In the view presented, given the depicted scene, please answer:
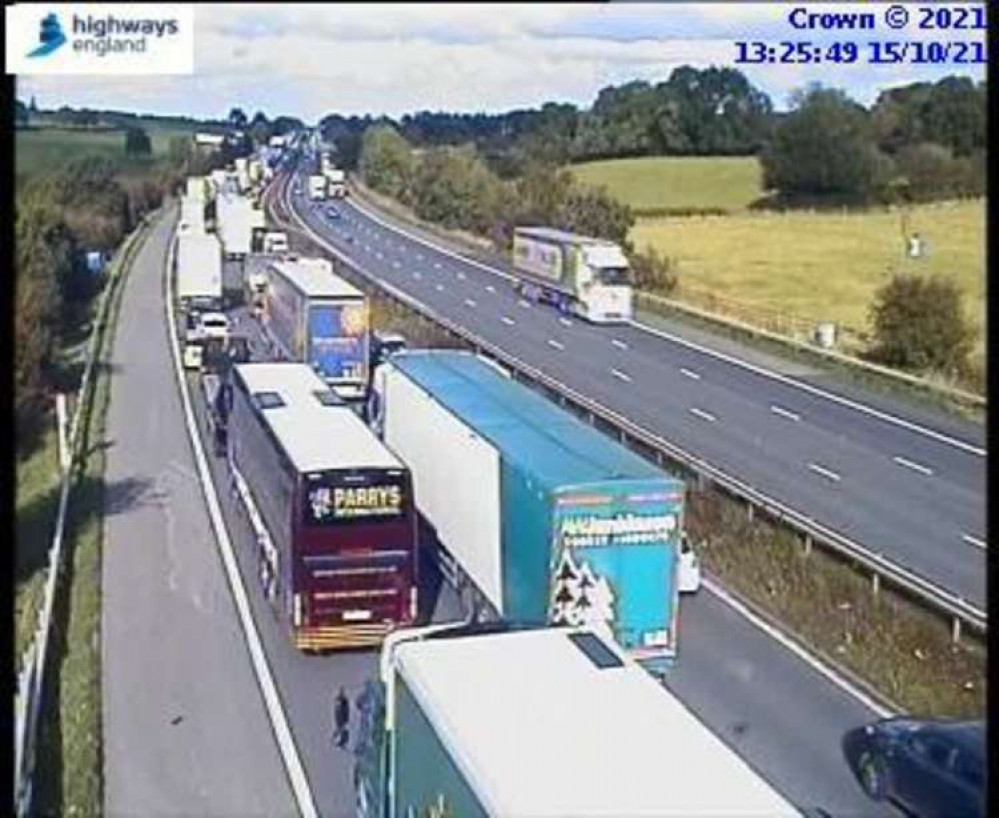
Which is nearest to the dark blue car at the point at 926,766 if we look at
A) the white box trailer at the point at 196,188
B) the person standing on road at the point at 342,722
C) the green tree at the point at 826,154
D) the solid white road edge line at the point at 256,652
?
the person standing on road at the point at 342,722

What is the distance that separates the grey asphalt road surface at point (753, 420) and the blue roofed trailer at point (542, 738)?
7.52 m

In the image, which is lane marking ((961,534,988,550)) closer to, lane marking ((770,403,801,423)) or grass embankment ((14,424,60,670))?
lane marking ((770,403,801,423))

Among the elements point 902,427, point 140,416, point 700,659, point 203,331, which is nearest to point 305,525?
point 700,659

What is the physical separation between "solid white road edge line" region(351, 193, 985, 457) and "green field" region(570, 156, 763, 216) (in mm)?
2932

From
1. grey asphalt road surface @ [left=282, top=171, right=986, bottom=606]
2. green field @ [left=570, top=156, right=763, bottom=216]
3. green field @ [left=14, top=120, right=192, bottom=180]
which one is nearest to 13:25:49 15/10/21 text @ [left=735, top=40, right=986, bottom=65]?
green field @ [left=14, top=120, right=192, bottom=180]

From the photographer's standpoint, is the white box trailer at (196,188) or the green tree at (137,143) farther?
the white box trailer at (196,188)

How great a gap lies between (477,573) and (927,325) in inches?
541

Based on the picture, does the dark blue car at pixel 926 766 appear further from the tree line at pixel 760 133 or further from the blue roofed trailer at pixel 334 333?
the blue roofed trailer at pixel 334 333

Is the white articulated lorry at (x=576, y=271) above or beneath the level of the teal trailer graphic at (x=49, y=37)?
beneath

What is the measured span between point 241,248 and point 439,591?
1547cm

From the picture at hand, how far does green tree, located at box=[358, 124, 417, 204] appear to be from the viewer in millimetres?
14547

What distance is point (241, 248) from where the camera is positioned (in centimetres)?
2752

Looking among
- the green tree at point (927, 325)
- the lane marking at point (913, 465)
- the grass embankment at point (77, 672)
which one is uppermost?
the green tree at point (927, 325)

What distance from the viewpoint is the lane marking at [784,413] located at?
21.4 meters
